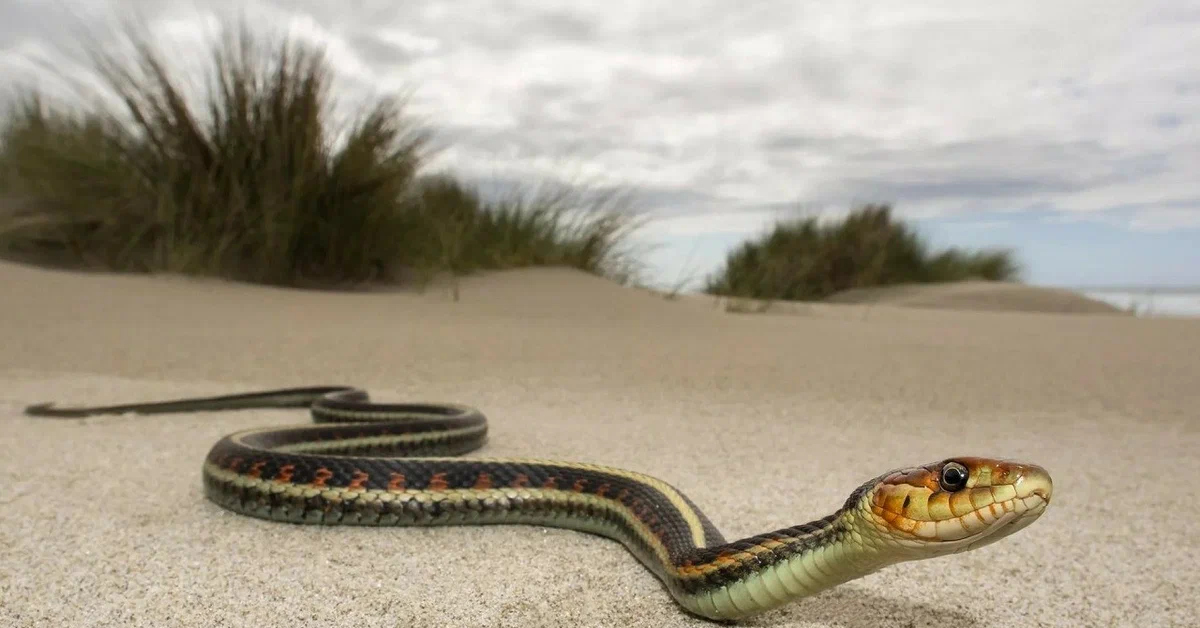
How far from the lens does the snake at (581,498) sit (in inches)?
64.8

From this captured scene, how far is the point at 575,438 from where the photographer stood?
3678mm

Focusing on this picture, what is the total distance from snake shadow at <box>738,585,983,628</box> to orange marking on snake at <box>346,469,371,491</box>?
4.32ft

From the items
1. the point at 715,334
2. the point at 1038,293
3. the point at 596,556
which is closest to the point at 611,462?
the point at 596,556

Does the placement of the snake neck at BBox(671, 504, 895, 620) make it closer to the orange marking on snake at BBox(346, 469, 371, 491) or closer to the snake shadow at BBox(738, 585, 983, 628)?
the snake shadow at BBox(738, 585, 983, 628)

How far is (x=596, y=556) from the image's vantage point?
2324 millimetres

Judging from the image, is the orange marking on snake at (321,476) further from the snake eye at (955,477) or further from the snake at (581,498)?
the snake eye at (955,477)

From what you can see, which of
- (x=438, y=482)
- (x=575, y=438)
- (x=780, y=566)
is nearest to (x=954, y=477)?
(x=780, y=566)

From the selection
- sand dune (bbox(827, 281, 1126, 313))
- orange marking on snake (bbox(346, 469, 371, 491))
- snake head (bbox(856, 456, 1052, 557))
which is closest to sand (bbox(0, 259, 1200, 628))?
orange marking on snake (bbox(346, 469, 371, 491))

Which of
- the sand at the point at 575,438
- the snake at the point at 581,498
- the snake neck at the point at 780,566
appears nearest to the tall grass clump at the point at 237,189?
the sand at the point at 575,438

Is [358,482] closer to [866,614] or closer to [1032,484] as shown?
[866,614]

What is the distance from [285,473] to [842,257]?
13048mm

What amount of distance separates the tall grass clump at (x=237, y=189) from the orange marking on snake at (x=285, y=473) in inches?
217

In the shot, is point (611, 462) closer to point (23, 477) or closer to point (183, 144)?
point (23, 477)

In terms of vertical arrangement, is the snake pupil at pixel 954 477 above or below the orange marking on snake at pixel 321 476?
above
